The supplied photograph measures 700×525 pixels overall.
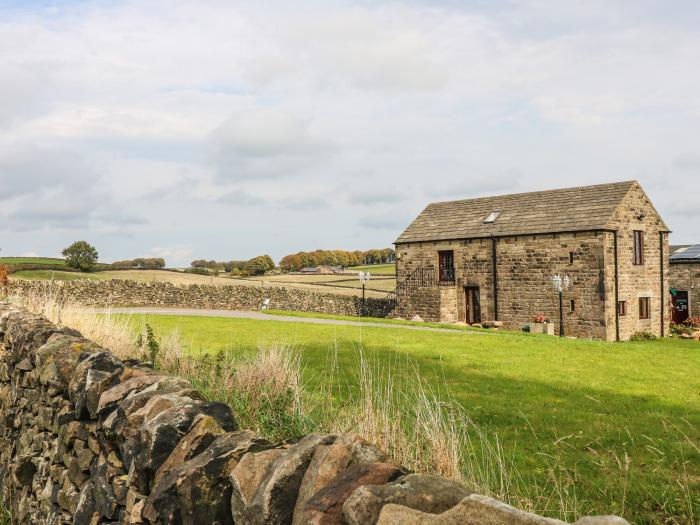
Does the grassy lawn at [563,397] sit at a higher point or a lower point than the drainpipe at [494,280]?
lower

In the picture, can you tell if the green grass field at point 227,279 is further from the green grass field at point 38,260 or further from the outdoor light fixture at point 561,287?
the outdoor light fixture at point 561,287

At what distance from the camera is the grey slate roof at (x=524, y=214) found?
28.9 meters

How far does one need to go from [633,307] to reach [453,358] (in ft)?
59.6

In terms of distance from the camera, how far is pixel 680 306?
115 ft

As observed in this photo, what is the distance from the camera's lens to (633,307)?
2934cm

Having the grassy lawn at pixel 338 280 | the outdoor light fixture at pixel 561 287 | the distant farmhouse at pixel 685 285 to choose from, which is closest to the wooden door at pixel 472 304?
the outdoor light fixture at pixel 561 287

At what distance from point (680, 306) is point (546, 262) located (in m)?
11.8

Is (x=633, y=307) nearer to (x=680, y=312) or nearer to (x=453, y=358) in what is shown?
(x=680, y=312)

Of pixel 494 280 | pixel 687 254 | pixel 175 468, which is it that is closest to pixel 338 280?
pixel 494 280

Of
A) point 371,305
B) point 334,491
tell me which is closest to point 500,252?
point 371,305

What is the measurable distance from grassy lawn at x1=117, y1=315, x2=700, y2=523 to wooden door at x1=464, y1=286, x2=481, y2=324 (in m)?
11.0

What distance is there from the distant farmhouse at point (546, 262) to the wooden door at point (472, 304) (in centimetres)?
6

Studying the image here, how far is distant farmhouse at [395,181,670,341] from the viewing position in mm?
27938

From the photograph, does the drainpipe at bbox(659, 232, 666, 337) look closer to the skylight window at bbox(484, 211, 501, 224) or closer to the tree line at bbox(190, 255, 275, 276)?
the skylight window at bbox(484, 211, 501, 224)
